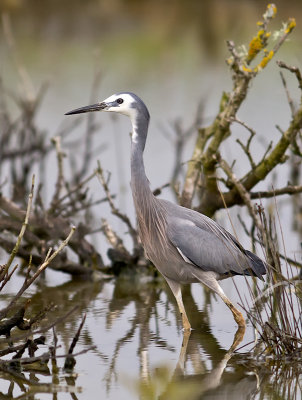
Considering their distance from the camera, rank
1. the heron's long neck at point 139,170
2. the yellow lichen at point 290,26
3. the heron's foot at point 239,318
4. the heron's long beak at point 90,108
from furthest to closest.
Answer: the yellow lichen at point 290,26
the heron's long beak at point 90,108
the heron's long neck at point 139,170
the heron's foot at point 239,318

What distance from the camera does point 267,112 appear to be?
47.6 feet

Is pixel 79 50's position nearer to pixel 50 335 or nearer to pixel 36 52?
pixel 36 52

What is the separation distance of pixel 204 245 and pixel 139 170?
2.34 ft

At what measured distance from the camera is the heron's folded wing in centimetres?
665

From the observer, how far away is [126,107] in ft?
22.6

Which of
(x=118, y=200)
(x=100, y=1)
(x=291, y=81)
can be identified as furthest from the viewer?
(x=100, y=1)

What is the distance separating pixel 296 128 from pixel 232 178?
644 mm

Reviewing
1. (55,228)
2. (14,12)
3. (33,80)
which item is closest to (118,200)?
(55,228)

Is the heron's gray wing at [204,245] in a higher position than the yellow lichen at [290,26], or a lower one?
lower

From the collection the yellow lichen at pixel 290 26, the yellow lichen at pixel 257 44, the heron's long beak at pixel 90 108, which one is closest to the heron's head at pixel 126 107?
the heron's long beak at pixel 90 108

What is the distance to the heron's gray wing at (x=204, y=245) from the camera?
6656 mm

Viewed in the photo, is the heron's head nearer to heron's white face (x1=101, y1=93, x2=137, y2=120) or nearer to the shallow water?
heron's white face (x1=101, y1=93, x2=137, y2=120)

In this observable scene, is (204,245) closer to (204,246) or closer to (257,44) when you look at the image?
(204,246)

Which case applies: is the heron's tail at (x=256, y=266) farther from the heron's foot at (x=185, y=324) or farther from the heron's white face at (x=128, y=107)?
the heron's white face at (x=128, y=107)
